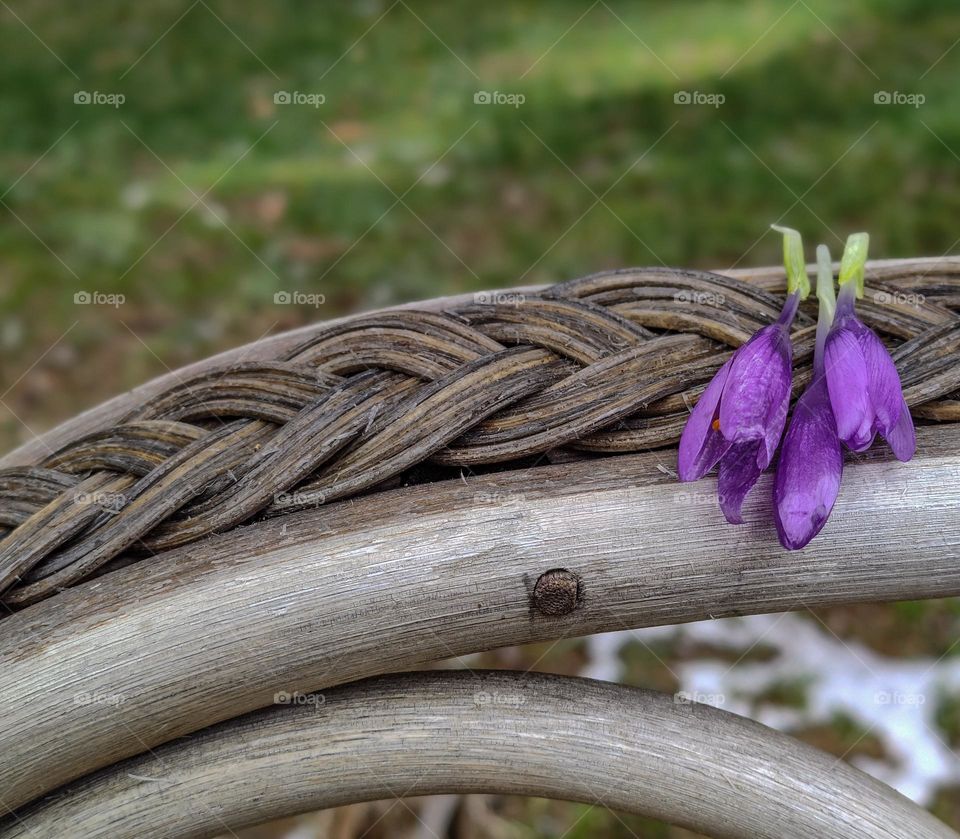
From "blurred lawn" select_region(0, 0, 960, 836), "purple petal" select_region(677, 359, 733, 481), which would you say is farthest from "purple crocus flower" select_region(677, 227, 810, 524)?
"blurred lawn" select_region(0, 0, 960, 836)

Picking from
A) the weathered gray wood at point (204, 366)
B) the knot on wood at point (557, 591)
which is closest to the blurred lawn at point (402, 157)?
the weathered gray wood at point (204, 366)

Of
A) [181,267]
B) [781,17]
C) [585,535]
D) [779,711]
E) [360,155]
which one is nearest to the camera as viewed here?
[585,535]

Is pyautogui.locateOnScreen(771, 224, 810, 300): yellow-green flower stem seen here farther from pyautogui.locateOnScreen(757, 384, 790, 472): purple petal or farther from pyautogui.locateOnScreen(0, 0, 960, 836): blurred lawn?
pyautogui.locateOnScreen(0, 0, 960, 836): blurred lawn

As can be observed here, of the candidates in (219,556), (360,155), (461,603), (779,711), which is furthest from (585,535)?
(360,155)

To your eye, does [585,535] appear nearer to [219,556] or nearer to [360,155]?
[219,556]

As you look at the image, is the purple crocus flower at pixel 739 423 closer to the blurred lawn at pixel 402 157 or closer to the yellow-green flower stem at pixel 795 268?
the yellow-green flower stem at pixel 795 268

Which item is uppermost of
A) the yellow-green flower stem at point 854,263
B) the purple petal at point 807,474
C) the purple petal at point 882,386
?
the yellow-green flower stem at point 854,263
